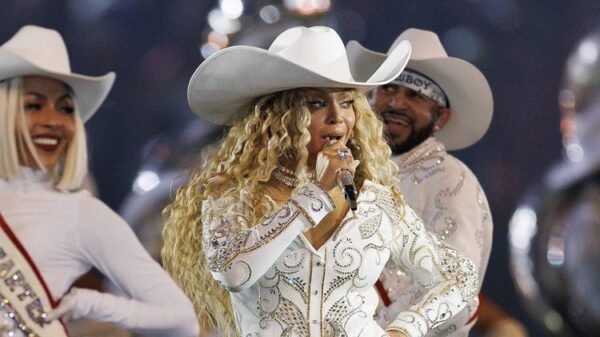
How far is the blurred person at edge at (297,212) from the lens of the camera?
3.77 m

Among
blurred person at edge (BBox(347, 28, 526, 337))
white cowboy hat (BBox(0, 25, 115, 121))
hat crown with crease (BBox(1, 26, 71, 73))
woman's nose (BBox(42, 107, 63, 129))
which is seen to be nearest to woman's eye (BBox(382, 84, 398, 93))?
blurred person at edge (BBox(347, 28, 526, 337))

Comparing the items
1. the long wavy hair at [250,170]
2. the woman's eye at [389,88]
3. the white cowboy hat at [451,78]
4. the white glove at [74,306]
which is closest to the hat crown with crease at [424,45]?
the white cowboy hat at [451,78]

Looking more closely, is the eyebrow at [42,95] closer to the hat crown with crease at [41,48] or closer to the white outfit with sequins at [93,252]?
the hat crown with crease at [41,48]

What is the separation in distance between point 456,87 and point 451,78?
0.15ft

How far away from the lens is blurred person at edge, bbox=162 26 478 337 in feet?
12.4

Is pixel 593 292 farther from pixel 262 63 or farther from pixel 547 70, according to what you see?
pixel 262 63

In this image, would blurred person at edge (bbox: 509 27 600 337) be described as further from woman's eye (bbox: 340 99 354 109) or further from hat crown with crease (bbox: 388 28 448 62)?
woman's eye (bbox: 340 99 354 109)

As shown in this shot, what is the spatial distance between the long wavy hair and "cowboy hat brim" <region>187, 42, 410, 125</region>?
0.04 metres

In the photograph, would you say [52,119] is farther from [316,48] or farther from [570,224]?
[570,224]

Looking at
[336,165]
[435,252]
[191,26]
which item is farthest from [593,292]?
[336,165]

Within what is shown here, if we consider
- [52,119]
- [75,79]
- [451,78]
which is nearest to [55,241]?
[52,119]

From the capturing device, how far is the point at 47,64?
466cm

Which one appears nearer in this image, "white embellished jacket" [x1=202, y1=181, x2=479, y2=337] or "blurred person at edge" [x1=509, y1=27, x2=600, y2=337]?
"white embellished jacket" [x1=202, y1=181, x2=479, y2=337]

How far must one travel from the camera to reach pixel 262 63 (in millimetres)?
3914
